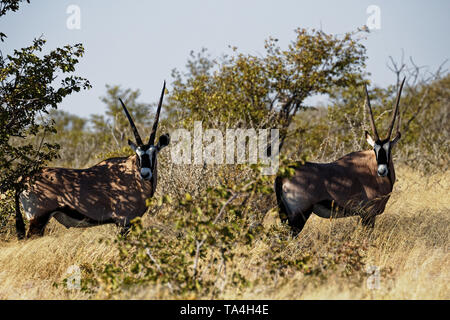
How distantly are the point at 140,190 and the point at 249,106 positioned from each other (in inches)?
155

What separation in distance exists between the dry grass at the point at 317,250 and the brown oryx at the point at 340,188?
33 centimetres

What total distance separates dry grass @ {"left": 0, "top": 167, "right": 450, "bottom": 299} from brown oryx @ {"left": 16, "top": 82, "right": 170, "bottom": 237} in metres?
0.34

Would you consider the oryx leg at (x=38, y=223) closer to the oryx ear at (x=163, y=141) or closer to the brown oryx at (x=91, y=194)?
the brown oryx at (x=91, y=194)

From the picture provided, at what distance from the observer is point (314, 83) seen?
10.2 metres

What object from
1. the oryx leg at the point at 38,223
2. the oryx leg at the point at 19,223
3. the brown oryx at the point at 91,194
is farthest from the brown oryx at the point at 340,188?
the oryx leg at the point at 19,223

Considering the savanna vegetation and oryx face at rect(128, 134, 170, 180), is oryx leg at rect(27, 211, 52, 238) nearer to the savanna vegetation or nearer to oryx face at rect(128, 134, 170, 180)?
the savanna vegetation

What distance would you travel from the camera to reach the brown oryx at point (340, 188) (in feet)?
20.6

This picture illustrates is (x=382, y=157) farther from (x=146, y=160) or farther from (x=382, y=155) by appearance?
(x=146, y=160)

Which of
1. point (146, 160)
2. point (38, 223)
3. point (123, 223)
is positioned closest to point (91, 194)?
point (123, 223)

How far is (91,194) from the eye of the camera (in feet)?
21.0

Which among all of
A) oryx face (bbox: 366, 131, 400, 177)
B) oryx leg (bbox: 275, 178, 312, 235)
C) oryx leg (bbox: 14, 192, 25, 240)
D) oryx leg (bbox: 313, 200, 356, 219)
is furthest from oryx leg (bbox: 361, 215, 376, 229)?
oryx leg (bbox: 14, 192, 25, 240)
